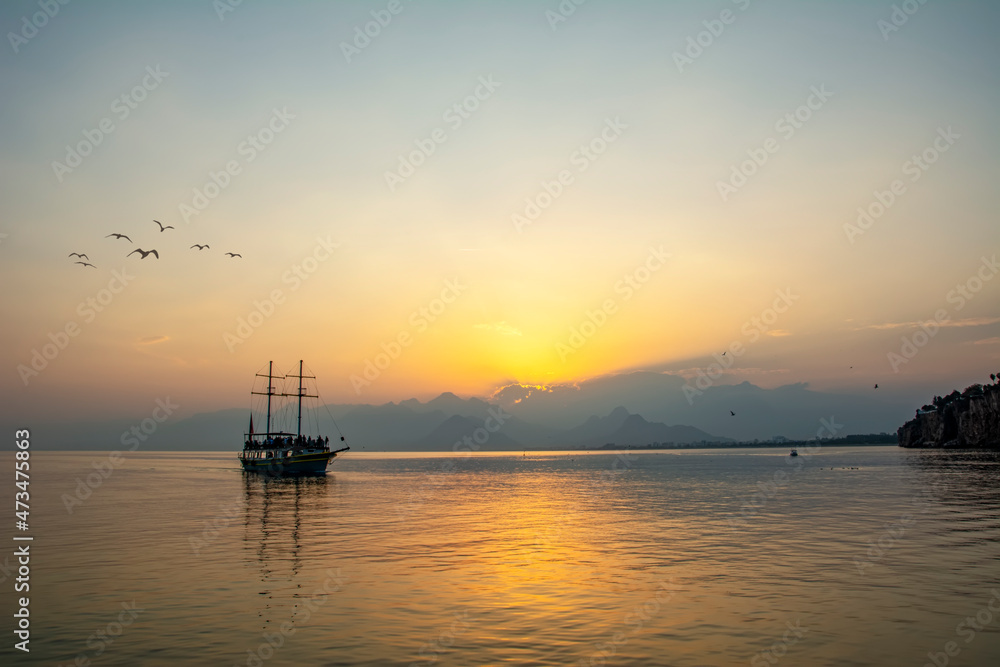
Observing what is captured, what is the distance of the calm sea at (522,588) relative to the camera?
16.5 m

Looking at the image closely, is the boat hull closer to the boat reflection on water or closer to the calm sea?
the boat reflection on water

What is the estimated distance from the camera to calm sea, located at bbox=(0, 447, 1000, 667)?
54.0ft

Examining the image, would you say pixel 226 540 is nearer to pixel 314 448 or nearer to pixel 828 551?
pixel 828 551

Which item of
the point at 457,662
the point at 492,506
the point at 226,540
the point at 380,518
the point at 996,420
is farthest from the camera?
the point at 996,420

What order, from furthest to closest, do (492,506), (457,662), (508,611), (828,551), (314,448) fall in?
1. (314,448)
2. (492,506)
3. (828,551)
4. (508,611)
5. (457,662)

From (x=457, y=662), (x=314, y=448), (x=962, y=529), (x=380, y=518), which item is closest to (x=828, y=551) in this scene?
(x=962, y=529)

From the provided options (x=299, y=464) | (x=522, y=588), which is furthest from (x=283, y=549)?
(x=299, y=464)

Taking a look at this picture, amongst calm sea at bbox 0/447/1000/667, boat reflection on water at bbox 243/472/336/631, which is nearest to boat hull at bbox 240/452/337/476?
boat reflection on water at bbox 243/472/336/631

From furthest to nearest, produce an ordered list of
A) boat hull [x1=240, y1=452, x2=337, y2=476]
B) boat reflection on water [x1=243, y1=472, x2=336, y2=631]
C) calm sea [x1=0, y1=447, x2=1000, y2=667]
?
1. boat hull [x1=240, y1=452, x2=337, y2=476]
2. boat reflection on water [x1=243, y1=472, x2=336, y2=631]
3. calm sea [x1=0, y1=447, x2=1000, y2=667]

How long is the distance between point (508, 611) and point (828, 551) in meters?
17.6

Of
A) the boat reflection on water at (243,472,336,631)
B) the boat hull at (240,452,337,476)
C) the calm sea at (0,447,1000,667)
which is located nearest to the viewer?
the calm sea at (0,447,1000,667)

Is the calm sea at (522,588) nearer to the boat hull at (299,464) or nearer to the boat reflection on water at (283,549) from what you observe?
the boat reflection on water at (283,549)

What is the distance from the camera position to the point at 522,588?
914 inches

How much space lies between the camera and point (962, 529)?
114 feet
